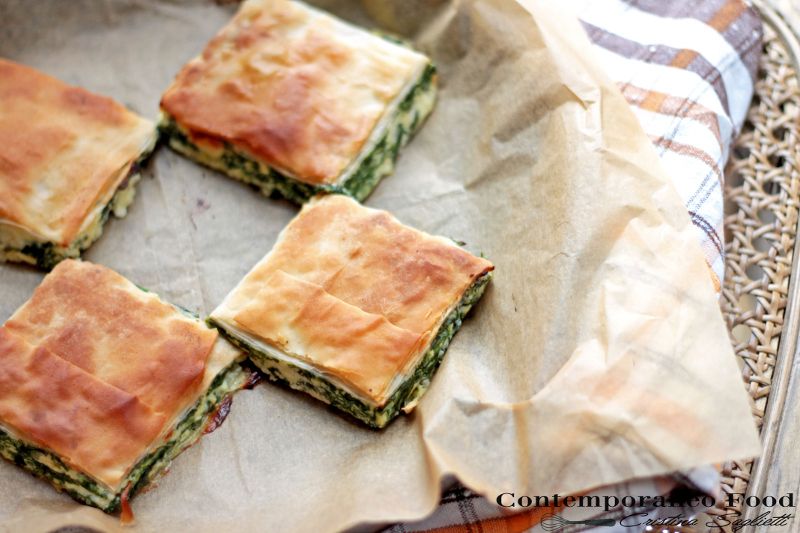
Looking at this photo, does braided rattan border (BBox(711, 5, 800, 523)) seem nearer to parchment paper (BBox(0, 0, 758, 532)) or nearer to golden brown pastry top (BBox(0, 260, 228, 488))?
parchment paper (BBox(0, 0, 758, 532))

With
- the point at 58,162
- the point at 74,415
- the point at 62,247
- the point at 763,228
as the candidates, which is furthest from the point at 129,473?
the point at 763,228

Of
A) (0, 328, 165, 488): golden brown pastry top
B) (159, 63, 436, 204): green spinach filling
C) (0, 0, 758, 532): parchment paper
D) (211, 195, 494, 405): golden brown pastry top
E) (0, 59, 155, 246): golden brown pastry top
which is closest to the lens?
(0, 0, 758, 532): parchment paper

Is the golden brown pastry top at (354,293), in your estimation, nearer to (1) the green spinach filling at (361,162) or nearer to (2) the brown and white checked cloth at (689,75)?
(1) the green spinach filling at (361,162)

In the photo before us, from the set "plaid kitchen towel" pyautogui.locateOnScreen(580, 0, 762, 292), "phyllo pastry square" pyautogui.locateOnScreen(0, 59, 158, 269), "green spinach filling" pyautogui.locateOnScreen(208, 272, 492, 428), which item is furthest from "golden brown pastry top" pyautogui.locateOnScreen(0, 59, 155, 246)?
"plaid kitchen towel" pyautogui.locateOnScreen(580, 0, 762, 292)

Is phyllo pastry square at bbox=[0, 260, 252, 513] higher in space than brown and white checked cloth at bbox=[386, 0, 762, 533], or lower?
lower

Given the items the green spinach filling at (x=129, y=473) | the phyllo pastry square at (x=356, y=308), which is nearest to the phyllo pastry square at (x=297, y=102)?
the phyllo pastry square at (x=356, y=308)

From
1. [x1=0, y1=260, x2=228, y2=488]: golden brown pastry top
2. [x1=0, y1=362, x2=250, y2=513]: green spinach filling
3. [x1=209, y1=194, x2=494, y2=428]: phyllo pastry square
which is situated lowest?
[x1=0, y1=362, x2=250, y2=513]: green spinach filling

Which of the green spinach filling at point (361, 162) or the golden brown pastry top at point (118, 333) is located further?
the green spinach filling at point (361, 162)
